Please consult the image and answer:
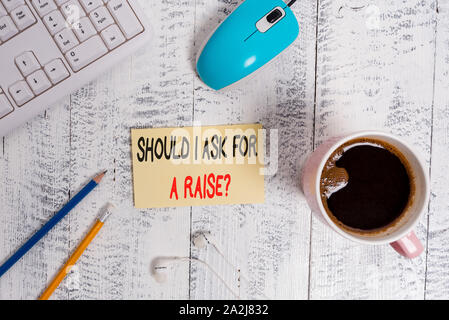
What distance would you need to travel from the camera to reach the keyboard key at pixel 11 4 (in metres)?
0.45

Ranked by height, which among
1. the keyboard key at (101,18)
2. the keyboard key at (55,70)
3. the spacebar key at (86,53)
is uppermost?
the keyboard key at (101,18)

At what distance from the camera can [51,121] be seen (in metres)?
0.53

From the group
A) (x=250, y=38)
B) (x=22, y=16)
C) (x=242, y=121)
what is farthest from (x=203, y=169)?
(x=22, y=16)

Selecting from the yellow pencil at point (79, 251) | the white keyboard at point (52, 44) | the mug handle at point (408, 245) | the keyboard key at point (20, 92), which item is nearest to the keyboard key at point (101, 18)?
the white keyboard at point (52, 44)

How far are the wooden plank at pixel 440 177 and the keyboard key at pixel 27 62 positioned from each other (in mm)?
561

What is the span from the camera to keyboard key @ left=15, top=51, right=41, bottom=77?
0.46 m

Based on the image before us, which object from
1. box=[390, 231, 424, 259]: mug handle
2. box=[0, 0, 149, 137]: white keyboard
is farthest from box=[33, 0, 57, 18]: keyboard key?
box=[390, 231, 424, 259]: mug handle

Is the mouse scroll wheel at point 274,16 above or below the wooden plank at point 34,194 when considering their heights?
above

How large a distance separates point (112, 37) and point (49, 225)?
0.91 feet

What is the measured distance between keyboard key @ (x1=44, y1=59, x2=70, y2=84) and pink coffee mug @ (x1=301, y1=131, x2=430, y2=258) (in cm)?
34

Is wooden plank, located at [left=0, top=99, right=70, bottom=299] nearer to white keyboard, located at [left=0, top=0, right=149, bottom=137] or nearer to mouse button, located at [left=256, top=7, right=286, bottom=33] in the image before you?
white keyboard, located at [left=0, top=0, right=149, bottom=137]

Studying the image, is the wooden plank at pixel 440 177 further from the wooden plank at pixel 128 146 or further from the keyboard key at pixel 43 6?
the keyboard key at pixel 43 6
